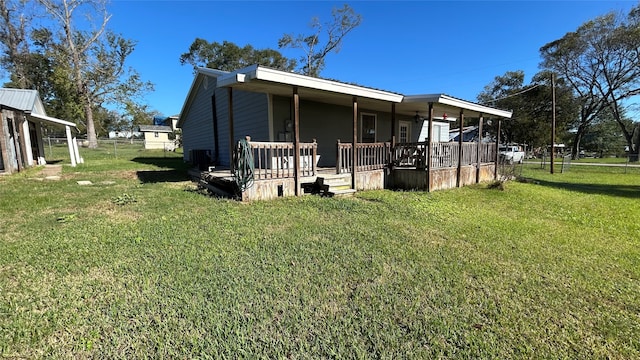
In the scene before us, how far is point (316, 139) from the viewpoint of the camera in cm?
984

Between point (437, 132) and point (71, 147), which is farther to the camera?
point (437, 132)

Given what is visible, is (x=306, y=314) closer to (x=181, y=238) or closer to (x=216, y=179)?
(x=181, y=238)

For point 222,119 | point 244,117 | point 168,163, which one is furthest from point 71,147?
point 244,117

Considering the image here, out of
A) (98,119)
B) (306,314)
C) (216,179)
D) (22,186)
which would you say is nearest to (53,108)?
(98,119)

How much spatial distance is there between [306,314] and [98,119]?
53445 millimetres

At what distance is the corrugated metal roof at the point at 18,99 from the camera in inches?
538

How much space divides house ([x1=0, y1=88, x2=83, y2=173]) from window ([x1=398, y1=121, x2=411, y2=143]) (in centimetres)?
1460

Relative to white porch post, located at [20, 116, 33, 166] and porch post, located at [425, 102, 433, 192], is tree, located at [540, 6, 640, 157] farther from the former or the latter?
white porch post, located at [20, 116, 33, 166]

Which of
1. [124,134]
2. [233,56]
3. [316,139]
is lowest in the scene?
[316,139]

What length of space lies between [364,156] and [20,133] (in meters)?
13.5

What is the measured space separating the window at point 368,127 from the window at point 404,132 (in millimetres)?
2147

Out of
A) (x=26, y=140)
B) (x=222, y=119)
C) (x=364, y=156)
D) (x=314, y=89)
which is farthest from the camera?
(x=26, y=140)

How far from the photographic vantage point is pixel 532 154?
1505 inches

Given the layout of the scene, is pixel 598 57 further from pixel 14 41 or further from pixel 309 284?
pixel 14 41
